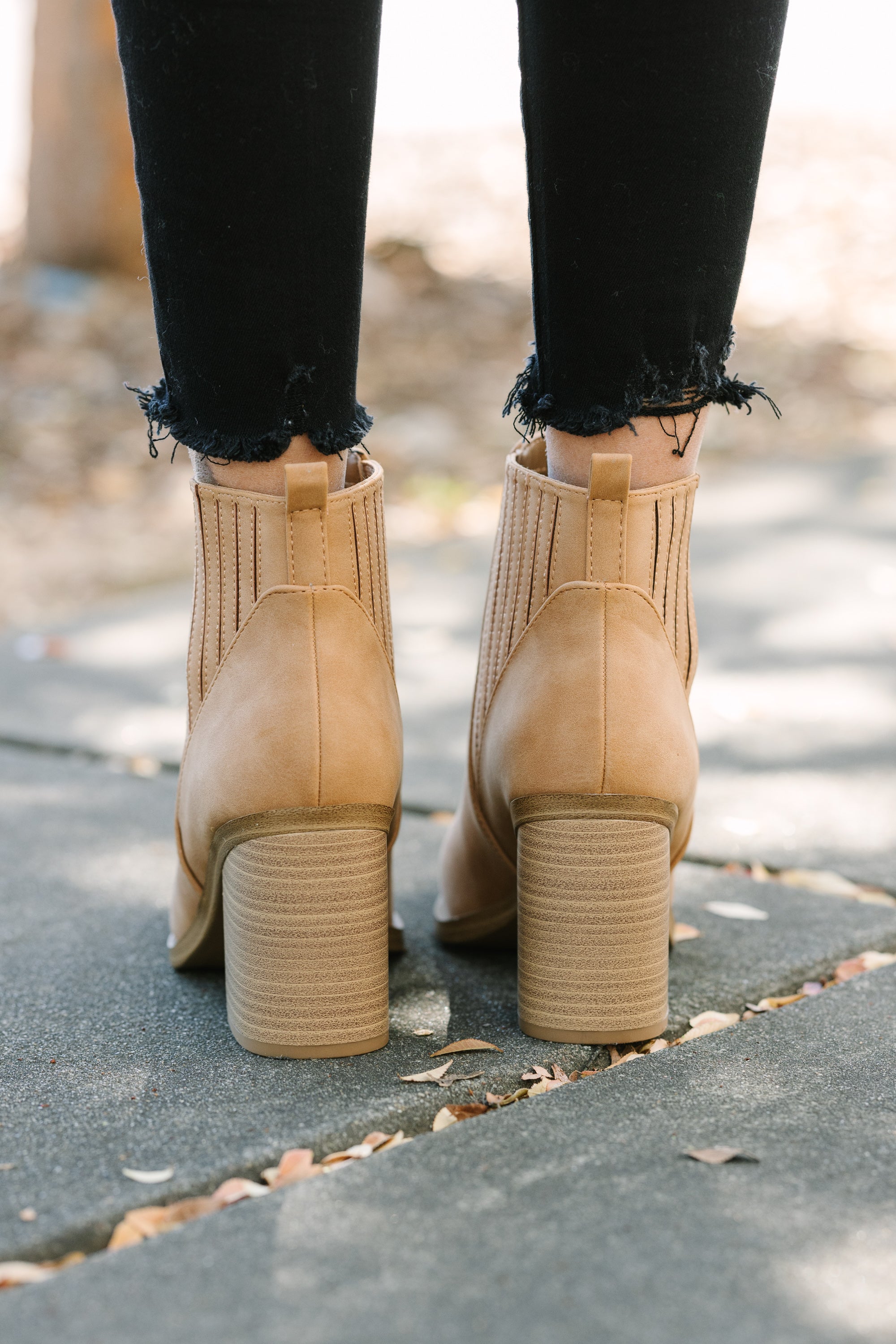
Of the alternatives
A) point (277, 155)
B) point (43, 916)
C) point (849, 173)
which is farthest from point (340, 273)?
point (849, 173)

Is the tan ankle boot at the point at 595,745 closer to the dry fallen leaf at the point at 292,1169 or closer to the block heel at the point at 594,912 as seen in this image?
the block heel at the point at 594,912

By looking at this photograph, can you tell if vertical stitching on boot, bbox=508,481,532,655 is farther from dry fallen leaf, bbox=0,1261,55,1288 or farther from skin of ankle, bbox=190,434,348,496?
dry fallen leaf, bbox=0,1261,55,1288

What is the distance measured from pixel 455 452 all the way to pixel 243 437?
3422 mm

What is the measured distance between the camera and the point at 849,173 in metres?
6.65

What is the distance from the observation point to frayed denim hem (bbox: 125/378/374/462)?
977 mm

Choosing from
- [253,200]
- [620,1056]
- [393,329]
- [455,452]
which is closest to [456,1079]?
[620,1056]

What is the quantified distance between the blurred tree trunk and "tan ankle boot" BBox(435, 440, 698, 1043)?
407cm

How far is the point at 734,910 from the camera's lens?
138 centimetres

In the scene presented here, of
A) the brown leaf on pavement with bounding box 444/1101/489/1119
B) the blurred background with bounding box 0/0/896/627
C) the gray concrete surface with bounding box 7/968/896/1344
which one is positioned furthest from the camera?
the blurred background with bounding box 0/0/896/627

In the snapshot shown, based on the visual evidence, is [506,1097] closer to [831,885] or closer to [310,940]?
[310,940]

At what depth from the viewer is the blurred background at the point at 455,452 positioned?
2.05 metres

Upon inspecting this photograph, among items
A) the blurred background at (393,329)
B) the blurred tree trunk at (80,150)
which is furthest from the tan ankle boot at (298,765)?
the blurred tree trunk at (80,150)

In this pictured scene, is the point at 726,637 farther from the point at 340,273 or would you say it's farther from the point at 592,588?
the point at 340,273

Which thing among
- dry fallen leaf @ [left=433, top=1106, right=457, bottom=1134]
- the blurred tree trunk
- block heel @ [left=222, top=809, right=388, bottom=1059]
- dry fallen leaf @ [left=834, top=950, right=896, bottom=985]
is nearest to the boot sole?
block heel @ [left=222, top=809, right=388, bottom=1059]
